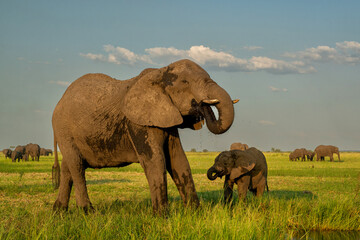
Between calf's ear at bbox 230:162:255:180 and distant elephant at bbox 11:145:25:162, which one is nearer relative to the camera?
calf's ear at bbox 230:162:255:180

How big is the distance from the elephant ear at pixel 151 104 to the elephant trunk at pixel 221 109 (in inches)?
24.8

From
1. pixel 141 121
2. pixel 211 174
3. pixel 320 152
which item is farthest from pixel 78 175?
pixel 320 152

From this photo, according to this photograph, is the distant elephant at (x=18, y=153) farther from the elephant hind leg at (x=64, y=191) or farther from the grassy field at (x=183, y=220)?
the elephant hind leg at (x=64, y=191)

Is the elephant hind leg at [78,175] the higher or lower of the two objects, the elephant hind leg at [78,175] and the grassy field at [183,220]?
the higher

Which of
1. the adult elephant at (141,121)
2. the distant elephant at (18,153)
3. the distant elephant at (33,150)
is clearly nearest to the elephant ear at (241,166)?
the adult elephant at (141,121)

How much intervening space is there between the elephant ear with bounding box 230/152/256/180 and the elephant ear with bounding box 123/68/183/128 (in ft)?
14.3

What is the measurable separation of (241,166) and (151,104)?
14.8 ft

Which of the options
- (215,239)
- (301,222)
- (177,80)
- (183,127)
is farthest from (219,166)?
(215,239)

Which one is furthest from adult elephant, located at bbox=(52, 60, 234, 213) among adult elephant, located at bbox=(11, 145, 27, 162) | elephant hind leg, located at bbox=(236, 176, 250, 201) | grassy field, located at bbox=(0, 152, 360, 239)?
adult elephant, located at bbox=(11, 145, 27, 162)

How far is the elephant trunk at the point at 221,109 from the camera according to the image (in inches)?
260

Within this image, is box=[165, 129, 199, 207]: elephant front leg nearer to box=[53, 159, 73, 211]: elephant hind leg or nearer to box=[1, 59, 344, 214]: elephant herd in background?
box=[1, 59, 344, 214]: elephant herd in background

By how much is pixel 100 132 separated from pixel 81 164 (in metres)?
0.97

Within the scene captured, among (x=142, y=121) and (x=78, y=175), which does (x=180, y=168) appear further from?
(x=78, y=175)

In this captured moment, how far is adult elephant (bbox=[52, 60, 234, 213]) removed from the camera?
702cm
